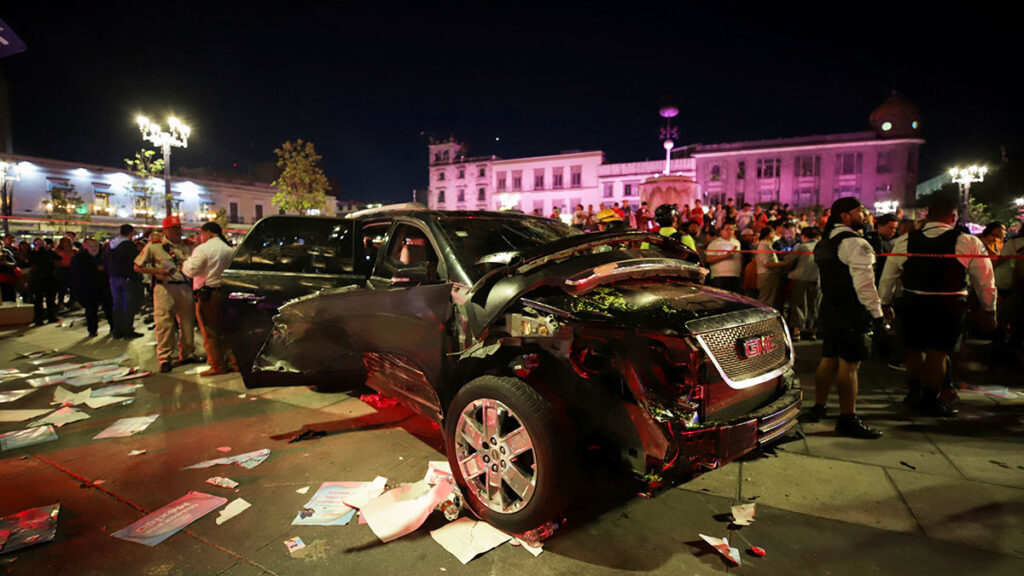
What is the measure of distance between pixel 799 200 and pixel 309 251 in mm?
49297

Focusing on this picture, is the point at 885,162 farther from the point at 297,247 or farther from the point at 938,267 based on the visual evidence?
the point at 297,247

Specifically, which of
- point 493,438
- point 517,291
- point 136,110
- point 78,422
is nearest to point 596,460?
point 493,438

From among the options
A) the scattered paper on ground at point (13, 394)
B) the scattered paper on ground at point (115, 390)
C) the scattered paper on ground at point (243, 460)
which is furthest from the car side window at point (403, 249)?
the scattered paper on ground at point (13, 394)

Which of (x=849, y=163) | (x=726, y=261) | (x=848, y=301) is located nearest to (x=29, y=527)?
(x=848, y=301)

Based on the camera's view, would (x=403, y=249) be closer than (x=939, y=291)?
Yes

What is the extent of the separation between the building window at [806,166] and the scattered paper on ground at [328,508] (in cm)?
5067

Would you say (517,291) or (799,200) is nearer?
(517,291)

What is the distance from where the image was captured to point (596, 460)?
8.01 feet

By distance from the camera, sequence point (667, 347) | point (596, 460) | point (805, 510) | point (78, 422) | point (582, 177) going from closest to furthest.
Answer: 1. point (667, 347)
2. point (596, 460)
3. point (805, 510)
4. point (78, 422)
5. point (582, 177)

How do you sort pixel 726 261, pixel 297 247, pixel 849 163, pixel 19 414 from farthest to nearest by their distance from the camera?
pixel 849 163, pixel 726 261, pixel 297 247, pixel 19 414

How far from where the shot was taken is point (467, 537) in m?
2.60

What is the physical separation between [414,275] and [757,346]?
2.11 metres

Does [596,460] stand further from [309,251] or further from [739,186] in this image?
[739,186]

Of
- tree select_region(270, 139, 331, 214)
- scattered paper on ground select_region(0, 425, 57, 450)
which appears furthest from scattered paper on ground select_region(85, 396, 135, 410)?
tree select_region(270, 139, 331, 214)
